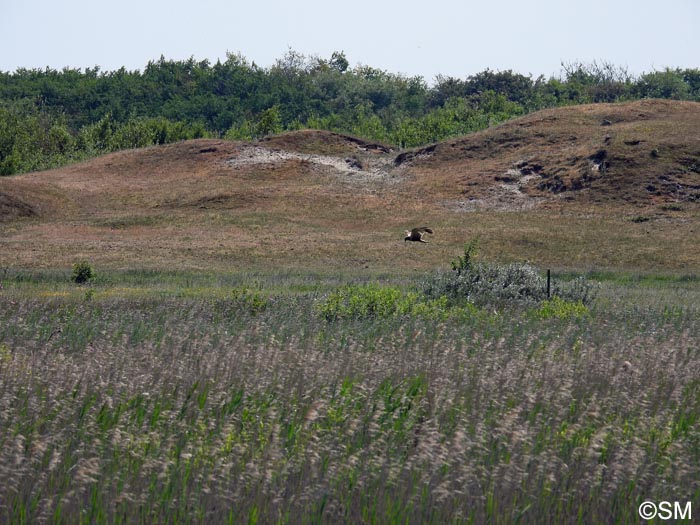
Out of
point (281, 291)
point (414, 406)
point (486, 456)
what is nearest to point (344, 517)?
point (486, 456)

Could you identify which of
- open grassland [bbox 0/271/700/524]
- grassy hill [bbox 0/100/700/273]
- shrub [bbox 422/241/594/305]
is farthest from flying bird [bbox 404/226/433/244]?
open grassland [bbox 0/271/700/524]

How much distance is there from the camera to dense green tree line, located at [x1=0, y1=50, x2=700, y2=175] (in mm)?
78875

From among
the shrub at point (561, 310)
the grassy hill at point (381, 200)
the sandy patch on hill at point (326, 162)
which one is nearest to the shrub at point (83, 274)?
the grassy hill at point (381, 200)

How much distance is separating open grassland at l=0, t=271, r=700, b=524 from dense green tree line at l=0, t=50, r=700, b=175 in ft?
210

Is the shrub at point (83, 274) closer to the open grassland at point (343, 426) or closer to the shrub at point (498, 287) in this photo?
the shrub at point (498, 287)

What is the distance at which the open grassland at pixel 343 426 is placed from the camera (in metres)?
6.21

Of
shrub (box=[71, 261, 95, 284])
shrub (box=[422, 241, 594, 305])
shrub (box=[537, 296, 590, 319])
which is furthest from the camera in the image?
shrub (box=[71, 261, 95, 284])

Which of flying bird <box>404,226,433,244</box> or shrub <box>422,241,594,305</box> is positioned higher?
flying bird <box>404,226,433,244</box>

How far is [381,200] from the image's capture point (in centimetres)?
4838

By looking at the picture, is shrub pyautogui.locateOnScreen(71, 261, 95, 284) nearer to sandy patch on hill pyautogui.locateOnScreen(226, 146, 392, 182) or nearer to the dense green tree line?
sandy patch on hill pyautogui.locateOnScreen(226, 146, 392, 182)

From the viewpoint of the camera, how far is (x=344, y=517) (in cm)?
614

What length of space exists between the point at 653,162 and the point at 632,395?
133 feet

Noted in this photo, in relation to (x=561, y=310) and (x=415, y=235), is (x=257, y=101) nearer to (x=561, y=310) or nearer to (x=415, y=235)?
(x=415, y=235)

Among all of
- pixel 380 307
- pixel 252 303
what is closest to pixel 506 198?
pixel 252 303
